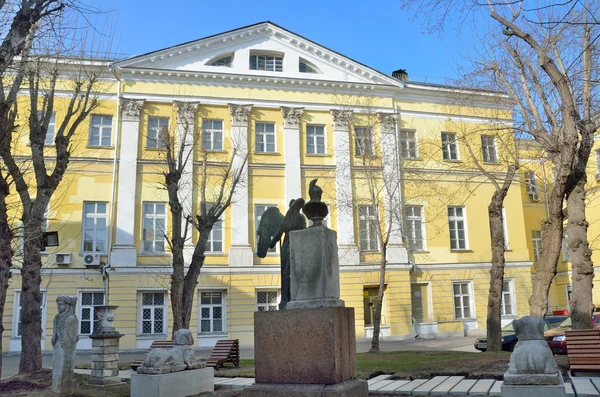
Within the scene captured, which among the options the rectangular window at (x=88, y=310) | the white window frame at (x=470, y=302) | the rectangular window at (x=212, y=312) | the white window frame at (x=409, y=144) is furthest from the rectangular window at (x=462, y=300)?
the rectangular window at (x=88, y=310)

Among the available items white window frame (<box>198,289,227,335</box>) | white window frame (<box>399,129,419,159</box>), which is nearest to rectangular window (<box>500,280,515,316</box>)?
white window frame (<box>399,129,419,159</box>)

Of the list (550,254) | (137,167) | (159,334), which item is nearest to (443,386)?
(550,254)

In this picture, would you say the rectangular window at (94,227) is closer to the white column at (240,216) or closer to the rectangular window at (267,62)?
the white column at (240,216)

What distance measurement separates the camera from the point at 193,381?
9.46m

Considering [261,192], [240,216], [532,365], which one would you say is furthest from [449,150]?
[532,365]

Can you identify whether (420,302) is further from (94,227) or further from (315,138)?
(94,227)

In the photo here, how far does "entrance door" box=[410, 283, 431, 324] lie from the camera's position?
27.6m

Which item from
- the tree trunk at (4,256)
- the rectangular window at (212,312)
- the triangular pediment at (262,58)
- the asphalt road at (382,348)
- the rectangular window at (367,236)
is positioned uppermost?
the triangular pediment at (262,58)

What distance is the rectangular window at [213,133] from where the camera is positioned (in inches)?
1045

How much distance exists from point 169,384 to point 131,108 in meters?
19.2

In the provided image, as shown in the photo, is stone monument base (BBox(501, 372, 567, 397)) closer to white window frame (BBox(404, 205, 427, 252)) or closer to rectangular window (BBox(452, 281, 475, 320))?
white window frame (BBox(404, 205, 427, 252))

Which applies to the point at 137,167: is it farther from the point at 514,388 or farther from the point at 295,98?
the point at 514,388

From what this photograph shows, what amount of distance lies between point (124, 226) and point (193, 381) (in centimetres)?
1631

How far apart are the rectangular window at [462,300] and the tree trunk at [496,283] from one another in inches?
498
